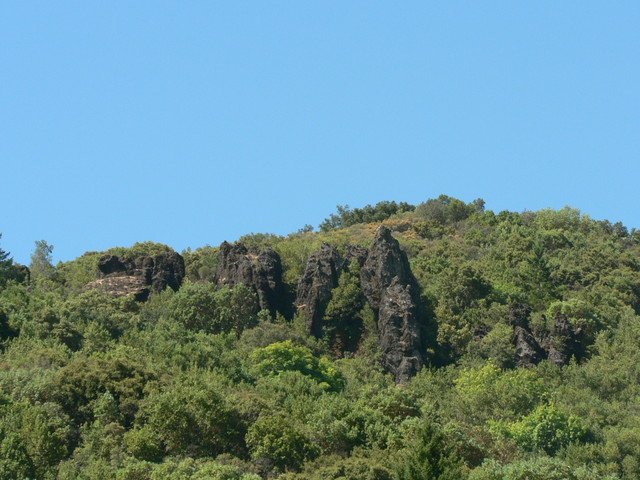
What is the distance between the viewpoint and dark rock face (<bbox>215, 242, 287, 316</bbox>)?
119m

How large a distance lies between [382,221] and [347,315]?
61539 millimetres

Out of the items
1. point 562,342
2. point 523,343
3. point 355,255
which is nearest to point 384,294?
point 355,255

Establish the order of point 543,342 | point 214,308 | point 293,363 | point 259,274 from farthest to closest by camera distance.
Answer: point 259,274, point 214,308, point 543,342, point 293,363

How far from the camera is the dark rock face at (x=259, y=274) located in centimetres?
11900

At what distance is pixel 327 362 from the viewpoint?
108 meters

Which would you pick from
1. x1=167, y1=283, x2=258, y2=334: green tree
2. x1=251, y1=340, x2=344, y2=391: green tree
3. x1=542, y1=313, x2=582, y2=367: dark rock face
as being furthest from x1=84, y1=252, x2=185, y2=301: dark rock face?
x1=542, y1=313, x2=582, y2=367: dark rock face

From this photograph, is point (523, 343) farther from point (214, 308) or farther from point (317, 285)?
point (214, 308)

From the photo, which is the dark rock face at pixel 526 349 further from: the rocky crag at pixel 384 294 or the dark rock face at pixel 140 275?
the dark rock face at pixel 140 275

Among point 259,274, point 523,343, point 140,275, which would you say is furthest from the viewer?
point 140,275

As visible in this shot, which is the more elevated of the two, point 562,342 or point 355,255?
point 355,255

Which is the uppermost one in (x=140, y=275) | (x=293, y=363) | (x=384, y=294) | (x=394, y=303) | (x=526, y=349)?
(x=140, y=275)

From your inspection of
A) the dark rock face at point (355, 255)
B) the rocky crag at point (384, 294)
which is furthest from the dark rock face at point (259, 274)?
the dark rock face at point (355, 255)

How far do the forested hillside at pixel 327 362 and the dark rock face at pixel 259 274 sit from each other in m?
0.19

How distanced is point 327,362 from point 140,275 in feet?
79.9
